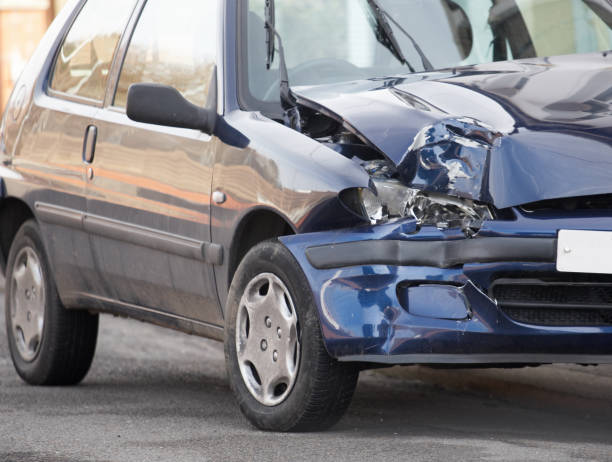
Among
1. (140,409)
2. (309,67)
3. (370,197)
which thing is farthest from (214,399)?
(370,197)

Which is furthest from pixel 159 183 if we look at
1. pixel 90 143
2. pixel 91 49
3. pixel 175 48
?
pixel 91 49

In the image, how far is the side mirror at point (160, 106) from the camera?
5.52 metres

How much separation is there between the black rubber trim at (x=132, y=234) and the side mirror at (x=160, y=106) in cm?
49

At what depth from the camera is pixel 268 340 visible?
5.20 m

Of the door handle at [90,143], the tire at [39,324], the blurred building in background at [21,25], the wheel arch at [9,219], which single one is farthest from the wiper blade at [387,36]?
the blurred building in background at [21,25]

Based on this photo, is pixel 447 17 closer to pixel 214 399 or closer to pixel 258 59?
pixel 258 59

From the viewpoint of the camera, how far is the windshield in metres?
5.80

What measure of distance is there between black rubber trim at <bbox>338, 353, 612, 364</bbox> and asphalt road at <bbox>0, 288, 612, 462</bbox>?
0.29 meters

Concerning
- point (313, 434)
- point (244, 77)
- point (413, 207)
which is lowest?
point (313, 434)

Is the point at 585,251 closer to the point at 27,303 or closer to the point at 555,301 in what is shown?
the point at 555,301

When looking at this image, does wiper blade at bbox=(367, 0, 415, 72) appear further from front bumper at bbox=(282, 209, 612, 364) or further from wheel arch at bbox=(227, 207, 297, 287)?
front bumper at bbox=(282, 209, 612, 364)

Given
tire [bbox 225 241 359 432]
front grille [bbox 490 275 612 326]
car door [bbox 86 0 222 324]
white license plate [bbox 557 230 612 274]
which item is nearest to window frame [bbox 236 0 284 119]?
car door [bbox 86 0 222 324]

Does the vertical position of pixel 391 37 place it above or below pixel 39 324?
above

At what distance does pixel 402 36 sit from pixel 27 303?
8.09 ft
